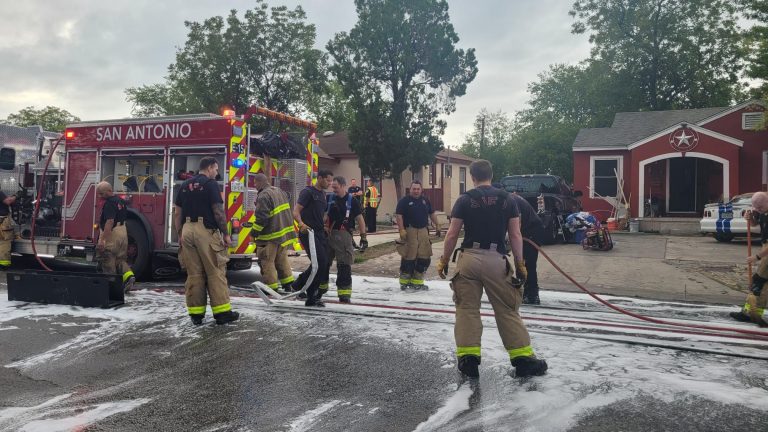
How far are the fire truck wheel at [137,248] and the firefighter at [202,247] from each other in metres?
3.04

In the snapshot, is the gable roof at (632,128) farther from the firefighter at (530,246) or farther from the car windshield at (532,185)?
the firefighter at (530,246)

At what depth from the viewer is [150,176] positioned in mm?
8781

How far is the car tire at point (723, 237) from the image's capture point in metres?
14.2

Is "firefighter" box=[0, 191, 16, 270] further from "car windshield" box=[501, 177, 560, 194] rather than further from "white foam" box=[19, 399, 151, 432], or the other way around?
"car windshield" box=[501, 177, 560, 194]

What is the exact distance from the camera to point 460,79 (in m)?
23.5

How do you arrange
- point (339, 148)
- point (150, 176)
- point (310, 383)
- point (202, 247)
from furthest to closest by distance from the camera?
point (339, 148), point (150, 176), point (202, 247), point (310, 383)

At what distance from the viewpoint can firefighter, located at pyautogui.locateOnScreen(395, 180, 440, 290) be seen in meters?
8.47

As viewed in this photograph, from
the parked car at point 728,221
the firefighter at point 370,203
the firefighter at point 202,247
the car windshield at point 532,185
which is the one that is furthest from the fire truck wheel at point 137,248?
the parked car at point 728,221

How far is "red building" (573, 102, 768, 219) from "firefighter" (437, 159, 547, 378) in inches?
709

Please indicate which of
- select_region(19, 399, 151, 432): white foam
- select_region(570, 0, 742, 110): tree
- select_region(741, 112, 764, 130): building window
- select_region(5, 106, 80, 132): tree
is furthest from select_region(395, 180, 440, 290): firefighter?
select_region(5, 106, 80, 132): tree

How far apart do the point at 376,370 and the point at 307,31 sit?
3016 cm

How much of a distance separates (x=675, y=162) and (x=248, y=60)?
22140mm

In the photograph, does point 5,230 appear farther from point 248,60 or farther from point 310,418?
point 248,60

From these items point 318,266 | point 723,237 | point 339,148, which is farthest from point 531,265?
point 339,148
